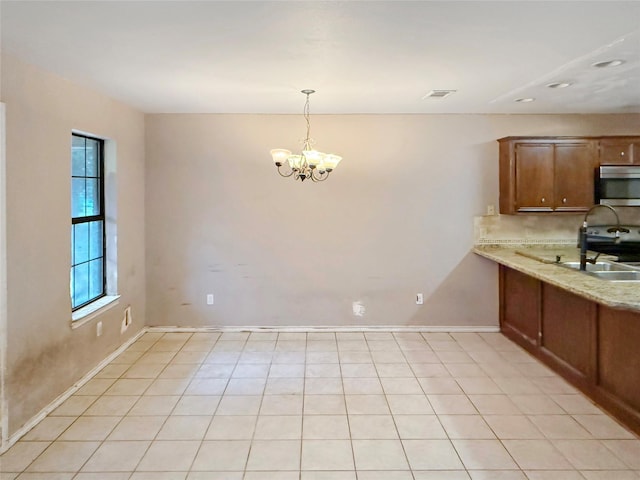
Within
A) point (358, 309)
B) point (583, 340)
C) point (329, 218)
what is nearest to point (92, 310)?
point (329, 218)

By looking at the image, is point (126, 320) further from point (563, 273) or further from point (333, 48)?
point (563, 273)

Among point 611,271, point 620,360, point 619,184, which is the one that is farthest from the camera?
point 619,184

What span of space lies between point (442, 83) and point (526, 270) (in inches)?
66.2

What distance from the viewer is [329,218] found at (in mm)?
4938

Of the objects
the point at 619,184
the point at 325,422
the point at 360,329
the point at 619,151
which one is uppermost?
the point at 619,151

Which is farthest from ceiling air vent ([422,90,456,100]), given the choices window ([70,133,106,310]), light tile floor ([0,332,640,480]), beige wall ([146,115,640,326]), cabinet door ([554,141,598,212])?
window ([70,133,106,310])

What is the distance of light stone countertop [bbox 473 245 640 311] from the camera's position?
2619mm

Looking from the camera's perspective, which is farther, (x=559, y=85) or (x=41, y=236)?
(x=559, y=85)

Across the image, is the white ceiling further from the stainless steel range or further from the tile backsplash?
the stainless steel range

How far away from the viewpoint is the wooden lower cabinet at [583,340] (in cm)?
285

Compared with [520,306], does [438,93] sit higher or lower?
higher

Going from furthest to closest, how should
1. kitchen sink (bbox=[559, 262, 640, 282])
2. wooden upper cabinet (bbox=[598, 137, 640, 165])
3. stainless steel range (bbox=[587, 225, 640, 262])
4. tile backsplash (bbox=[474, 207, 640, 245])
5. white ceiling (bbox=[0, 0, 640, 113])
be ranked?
tile backsplash (bbox=[474, 207, 640, 245])
stainless steel range (bbox=[587, 225, 640, 262])
wooden upper cabinet (bbox=[598, 137, 640, 165])
kitchen sink (bbox=[559, 262, 640, 282])
white ceiling (bbox=[0, 0, 640, 113])

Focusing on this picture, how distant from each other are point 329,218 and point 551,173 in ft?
7.80

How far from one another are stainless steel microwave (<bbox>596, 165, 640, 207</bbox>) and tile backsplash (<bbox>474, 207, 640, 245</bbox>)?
1.03 feet
